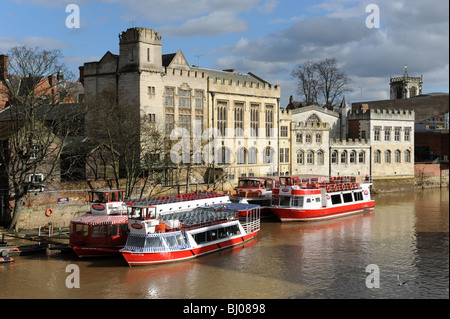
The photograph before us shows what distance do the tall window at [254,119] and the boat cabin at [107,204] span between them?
28.1 m

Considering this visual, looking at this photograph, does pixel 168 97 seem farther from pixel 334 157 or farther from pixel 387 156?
pixel 387 156

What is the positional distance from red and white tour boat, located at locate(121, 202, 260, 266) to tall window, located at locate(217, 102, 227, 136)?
20703 mm

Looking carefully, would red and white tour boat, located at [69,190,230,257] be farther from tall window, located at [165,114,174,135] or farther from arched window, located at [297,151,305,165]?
arched window, located at [297,151,305,165]

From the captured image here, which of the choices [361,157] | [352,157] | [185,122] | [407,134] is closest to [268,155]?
[185,122]

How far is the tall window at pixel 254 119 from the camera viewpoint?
6097 centimetres

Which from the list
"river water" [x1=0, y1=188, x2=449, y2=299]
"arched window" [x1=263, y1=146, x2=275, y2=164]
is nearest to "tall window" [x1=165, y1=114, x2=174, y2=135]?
"arched window" [x1=263, y1=146, x2=275, y2=164]

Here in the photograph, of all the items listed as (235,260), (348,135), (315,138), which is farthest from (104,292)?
(348,135)

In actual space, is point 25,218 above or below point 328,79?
below

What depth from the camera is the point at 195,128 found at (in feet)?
180

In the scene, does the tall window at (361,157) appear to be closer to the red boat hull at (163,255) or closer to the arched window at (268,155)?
the arched window at (268,155)

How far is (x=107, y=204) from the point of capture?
34562mm

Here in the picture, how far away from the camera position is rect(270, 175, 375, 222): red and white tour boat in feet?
155

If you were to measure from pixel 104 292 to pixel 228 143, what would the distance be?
110ft
